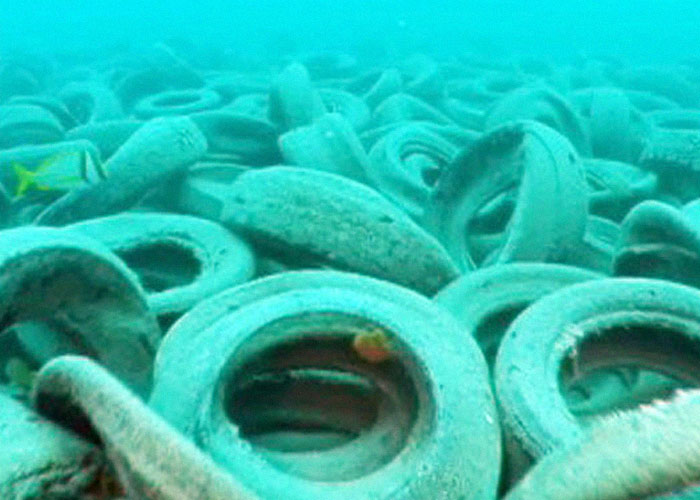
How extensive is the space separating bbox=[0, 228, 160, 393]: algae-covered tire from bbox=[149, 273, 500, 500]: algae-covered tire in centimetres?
17

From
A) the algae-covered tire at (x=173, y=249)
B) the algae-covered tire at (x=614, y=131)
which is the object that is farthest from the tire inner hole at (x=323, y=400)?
the algae-covered tire at (x=614, y=131)

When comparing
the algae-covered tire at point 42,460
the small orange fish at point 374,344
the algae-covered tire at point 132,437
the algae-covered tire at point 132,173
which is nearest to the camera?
the algae-covered tire at point 132,437

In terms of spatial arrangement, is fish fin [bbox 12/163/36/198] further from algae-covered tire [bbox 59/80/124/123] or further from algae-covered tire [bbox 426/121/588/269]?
algae-covered tire [bbox 59/80/124/123]

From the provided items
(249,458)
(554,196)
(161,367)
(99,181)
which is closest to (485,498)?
(249,458)

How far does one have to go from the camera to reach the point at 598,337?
332 cm

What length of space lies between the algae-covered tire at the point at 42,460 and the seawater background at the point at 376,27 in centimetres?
1903

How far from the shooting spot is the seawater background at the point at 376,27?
23.7 m

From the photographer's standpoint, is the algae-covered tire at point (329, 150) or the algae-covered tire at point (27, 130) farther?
the algae-covered tire at point (27, 130)

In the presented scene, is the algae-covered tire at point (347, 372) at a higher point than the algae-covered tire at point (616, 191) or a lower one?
higher

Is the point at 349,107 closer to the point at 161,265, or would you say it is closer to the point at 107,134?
the point at 107,134

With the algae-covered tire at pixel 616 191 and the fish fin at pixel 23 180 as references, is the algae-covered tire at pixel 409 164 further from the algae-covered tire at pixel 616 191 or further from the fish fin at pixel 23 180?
the fish fin at pixel 23 180

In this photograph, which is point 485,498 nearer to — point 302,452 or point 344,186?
point 302,452

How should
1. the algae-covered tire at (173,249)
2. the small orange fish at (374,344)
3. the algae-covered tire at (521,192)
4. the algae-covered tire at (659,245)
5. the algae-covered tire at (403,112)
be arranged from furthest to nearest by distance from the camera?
1. the algae-covered tire at (403,112)
2. the algae-covered tire at (521,192)
3. the algae-covered tire at (173,249)
4. the algae-covered tire at (659,245)
5. the small orange fish at (374,344)

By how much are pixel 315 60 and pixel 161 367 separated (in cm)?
1216
